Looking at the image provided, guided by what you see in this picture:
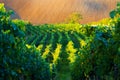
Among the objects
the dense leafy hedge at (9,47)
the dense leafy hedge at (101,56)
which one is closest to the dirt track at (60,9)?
the dense leafy hedge at (101,56)

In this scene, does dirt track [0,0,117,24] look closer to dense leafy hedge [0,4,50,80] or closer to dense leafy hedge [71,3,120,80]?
dense leafy hedge [71,3,120,80]

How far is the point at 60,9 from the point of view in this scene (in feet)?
594

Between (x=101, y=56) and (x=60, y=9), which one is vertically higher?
(x=60, y=9)

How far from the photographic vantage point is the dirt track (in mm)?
176938

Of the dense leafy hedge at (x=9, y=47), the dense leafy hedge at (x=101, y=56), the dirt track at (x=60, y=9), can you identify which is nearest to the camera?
the dense leafy hedge at (x=9, y=47)

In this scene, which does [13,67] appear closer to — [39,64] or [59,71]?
[39,64]

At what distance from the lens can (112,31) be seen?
2059 cm

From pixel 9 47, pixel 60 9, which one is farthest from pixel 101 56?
pixel 60 9

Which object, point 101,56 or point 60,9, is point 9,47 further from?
point 60,9

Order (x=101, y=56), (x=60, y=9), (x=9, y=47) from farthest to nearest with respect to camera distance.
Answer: (x=60, y=9) < (x=101, y=56) < (x=9, y=47)

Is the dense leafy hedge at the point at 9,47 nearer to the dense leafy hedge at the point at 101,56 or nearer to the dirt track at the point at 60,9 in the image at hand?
the dense leafy hedge at the point at 101,56

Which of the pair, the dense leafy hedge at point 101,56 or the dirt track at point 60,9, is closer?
the dense leafy hedge at point 101,56

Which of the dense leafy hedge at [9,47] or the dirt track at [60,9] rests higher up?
the dirt track at [60,9]

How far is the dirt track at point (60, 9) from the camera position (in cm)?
17694
